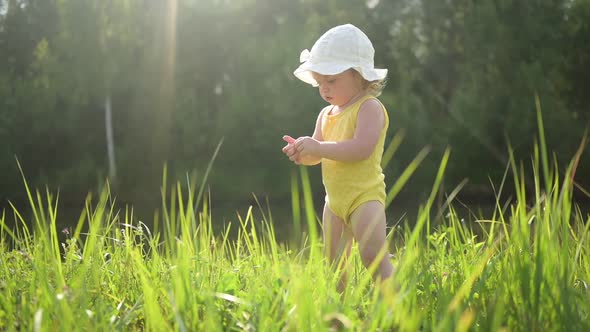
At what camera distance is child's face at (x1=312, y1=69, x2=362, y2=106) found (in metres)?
2.66

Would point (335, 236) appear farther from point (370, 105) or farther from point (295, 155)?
point (370, 105)

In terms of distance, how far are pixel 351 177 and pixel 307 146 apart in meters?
0.26

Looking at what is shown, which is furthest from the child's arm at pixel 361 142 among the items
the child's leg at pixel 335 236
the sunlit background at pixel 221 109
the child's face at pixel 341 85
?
the sunlit background at pixel 221 109

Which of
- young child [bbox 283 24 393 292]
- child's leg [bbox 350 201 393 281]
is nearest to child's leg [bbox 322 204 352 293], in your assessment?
young child [bbox 283 24 393 292]

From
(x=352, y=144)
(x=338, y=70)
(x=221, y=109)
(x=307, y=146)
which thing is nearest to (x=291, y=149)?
(x=307, y=146)

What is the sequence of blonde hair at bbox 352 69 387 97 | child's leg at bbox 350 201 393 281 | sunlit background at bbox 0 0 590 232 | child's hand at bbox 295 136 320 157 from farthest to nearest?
sunlit background at bbox 0 0 590 232 < blonde hair at bbox 352 69 387 97 < child's leg at bbox 350 201 393 281 < child's hand at bbox 295 136 320 157

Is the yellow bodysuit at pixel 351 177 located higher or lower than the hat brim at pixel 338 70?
lower

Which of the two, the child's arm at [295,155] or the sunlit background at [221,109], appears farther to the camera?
the sunlit background at [221,109]

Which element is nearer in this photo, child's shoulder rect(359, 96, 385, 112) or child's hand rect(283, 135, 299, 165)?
child's hand rect(283, 135, 299, 165)

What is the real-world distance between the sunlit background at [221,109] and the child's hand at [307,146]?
14.2 m

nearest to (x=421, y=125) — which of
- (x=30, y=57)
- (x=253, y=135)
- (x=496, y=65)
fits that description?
(x=496, y=65)

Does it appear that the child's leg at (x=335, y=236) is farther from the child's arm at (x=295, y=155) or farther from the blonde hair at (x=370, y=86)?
the blonde hair at (x=370, y=86)

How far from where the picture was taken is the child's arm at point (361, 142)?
8.35ft

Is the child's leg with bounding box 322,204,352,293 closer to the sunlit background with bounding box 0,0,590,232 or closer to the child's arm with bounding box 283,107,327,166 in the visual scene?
the child's arm with bounding box 283,107,327,166
